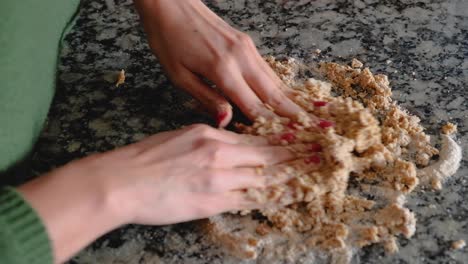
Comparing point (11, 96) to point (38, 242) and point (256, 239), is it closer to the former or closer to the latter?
point (38, 242)

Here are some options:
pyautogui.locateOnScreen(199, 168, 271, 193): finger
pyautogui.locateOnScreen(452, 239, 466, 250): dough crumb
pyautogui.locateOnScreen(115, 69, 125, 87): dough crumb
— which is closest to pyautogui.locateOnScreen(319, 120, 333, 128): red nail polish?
pyautogui.locateOnScreen(199, 168, 271, 193): finger

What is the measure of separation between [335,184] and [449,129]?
227 millimetres

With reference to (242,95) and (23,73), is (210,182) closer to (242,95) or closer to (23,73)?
(242,95)

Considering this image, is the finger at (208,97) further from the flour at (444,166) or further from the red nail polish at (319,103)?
the flour at (444,166)

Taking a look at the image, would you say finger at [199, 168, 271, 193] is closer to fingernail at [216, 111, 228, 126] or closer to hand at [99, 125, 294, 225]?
hand at [99, 125, 294, 225]

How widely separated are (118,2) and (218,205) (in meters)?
0.60

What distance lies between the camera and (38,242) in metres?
0.59

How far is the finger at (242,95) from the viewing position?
0.83 m

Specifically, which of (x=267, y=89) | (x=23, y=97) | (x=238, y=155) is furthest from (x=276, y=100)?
(x=23, y=97)

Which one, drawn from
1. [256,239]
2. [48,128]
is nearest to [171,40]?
[48,128]

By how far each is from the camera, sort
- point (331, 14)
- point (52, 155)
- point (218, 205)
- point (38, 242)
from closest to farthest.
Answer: point (38, 242) < point (218, 205) < point (52, 155) < point (331, 14)

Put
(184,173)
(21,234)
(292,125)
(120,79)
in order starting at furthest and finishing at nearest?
1. (120,79)
2. (292,125)
3. (184,173)
4. (21,234)

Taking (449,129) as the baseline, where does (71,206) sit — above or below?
above

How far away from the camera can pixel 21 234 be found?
1.93 feet
